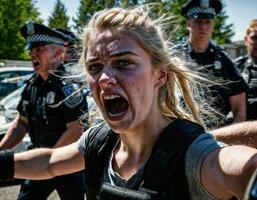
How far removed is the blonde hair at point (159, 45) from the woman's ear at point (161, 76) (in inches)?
0.9

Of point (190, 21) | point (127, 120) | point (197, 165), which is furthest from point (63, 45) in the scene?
point (197, 165)

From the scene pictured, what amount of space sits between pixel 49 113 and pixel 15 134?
410 millimetres

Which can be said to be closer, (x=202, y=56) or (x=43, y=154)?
(x=43, y=154)

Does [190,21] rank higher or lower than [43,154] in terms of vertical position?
higher

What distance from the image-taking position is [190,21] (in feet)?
15.3

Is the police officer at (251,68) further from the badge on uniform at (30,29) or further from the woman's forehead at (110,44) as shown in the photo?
the woman's forehead at (110,44)

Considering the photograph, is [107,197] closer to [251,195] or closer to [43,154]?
[43,154]

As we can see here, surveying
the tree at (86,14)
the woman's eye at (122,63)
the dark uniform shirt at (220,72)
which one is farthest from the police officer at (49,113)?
the woman's eye at (122,63)

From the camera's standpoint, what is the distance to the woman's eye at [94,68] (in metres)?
2.06

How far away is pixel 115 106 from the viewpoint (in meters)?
2.07

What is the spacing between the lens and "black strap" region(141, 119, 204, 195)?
170 cm

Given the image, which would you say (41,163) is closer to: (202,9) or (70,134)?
(70,134)

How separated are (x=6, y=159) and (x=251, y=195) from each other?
1.71m

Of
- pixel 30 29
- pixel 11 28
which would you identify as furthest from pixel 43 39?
pixel 11 28
